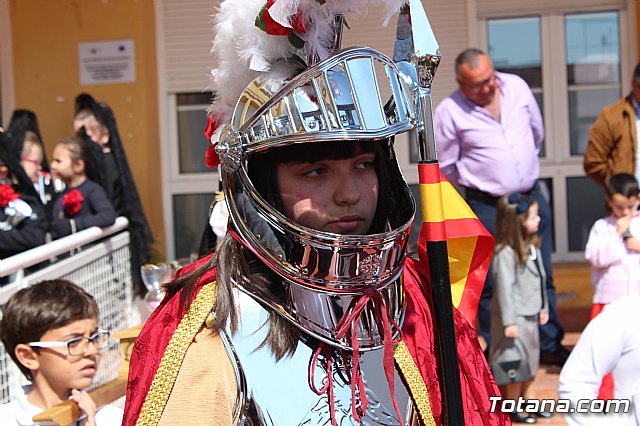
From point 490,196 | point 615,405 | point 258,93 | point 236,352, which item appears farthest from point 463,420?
point 490,196

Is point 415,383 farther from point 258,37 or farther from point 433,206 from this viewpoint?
point 258,37

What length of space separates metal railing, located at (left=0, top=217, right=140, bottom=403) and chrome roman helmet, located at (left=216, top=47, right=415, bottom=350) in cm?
217

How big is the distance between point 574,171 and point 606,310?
14.9ft

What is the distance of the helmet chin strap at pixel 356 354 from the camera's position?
1.88m

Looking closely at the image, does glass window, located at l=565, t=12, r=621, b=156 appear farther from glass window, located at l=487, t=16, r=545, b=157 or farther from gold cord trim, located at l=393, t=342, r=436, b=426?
gold cord trim, located at l=393, t=342, r=436, b=426

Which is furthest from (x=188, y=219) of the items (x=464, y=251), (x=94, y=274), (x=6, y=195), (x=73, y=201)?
(x=464, y=251)

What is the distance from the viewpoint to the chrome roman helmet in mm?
1889

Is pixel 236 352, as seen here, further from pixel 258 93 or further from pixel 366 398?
pixel 258 93

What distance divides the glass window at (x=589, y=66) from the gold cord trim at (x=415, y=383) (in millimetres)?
5745

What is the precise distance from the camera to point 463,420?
198 centimetres

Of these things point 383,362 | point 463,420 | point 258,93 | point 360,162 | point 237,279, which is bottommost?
point 463,420

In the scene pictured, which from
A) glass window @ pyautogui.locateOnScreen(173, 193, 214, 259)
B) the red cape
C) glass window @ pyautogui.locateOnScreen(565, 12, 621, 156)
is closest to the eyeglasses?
the red cape

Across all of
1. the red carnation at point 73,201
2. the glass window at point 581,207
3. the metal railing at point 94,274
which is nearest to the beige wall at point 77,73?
the metal railing at point 94,274

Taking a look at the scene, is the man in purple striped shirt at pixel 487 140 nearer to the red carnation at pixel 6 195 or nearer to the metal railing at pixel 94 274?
the metal railing at pixel 94 274
